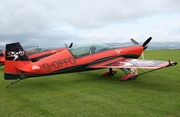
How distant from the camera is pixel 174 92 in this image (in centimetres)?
626

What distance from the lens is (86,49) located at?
29.8 feet

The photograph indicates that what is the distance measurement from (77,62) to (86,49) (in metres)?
0.89

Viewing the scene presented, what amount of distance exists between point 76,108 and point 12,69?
3769mm

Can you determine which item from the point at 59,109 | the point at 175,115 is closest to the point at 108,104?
the point at 59,109

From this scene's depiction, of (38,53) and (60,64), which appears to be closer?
(60,64)

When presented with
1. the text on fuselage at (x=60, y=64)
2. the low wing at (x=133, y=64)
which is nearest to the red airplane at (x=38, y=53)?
the text on fuselage at (x=60, y=64)

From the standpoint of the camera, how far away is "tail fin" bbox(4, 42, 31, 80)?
736 centimetres

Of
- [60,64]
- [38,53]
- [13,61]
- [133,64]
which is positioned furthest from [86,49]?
A: [38,53]

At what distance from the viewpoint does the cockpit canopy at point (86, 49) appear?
28.7 feet

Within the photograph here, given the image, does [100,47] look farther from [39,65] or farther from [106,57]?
[39,65]

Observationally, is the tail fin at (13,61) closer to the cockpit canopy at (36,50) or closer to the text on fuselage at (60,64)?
the text on fuselage at (60,64)

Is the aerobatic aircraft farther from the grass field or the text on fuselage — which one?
the grass field

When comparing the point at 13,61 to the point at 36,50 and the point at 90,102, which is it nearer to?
the point at 90,102

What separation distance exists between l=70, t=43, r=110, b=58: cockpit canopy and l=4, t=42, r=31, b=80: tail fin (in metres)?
2.30
